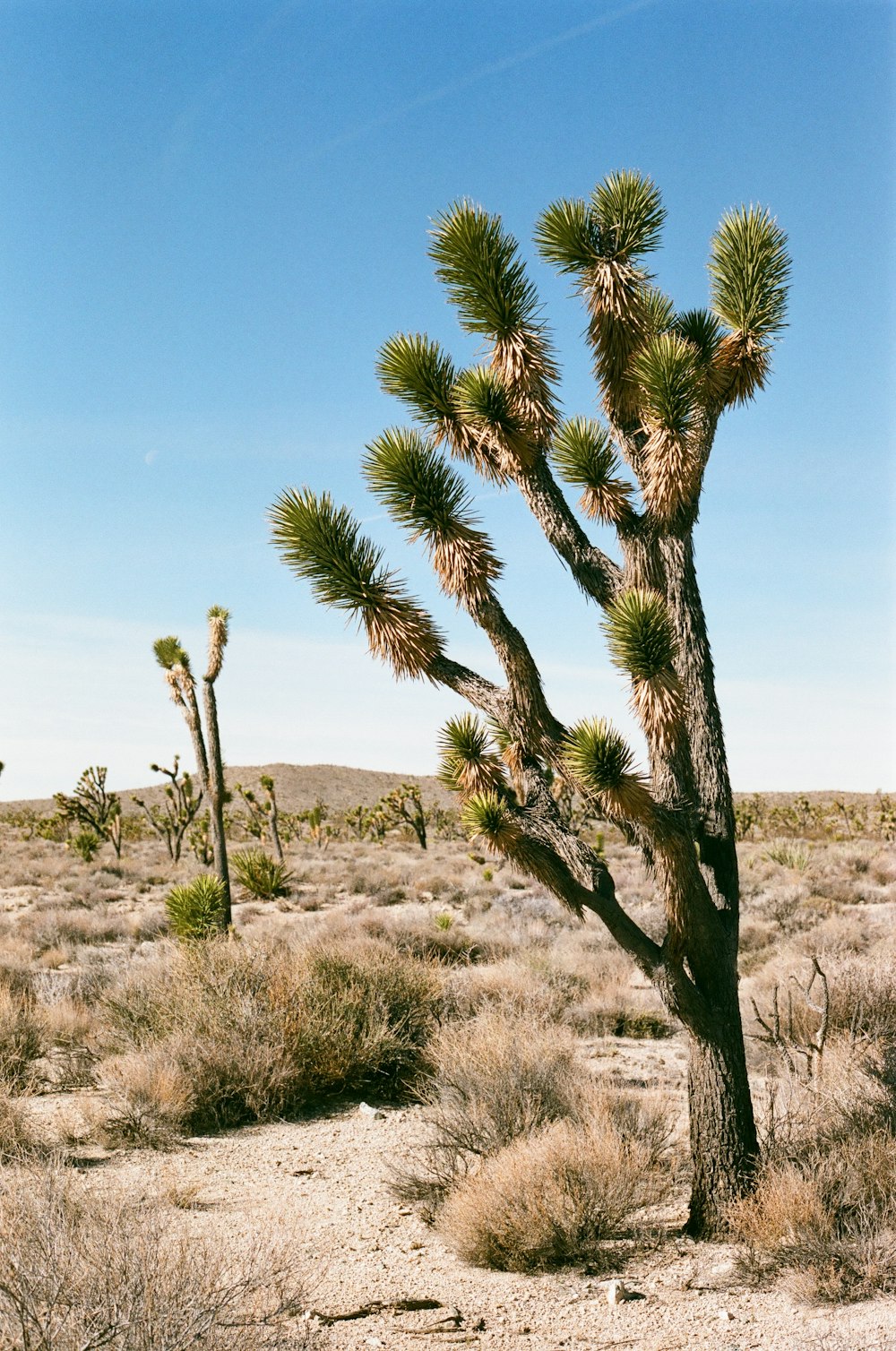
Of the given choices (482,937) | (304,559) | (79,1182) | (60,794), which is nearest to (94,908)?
(482,937)

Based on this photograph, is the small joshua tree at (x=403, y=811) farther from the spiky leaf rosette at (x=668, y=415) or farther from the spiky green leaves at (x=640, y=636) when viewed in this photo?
the spiky green leaves at (x=640, y=636)

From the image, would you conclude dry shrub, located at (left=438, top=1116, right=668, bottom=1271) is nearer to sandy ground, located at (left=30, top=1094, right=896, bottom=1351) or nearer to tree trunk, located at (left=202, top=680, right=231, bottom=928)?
sandy ground, located at (left=30, top=1094, right=896, bottom=1351)

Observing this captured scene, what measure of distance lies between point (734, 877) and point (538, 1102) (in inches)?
82.5

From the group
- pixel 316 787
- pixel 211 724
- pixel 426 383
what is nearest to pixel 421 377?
pixel 426 383

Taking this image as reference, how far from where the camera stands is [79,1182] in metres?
6.37

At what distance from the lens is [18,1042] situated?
9.24m

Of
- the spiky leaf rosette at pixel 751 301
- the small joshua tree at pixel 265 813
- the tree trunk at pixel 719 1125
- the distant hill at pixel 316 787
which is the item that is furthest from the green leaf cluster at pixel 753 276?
the distant hill at pixel 316 787

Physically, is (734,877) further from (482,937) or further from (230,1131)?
(482,937)

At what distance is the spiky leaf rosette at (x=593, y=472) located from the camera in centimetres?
680

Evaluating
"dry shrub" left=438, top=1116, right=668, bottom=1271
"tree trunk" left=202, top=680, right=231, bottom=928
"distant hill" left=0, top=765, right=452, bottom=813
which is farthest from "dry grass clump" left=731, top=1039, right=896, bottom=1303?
"distant hill" left=0, top=765, right=452, bottom=813

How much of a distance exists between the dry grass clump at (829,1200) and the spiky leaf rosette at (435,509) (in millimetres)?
3580

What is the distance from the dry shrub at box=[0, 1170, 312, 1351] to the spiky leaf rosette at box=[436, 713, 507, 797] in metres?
2.73

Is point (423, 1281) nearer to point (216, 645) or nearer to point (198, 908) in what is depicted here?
point (198, 908)

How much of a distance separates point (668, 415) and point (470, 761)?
7.61 feet
